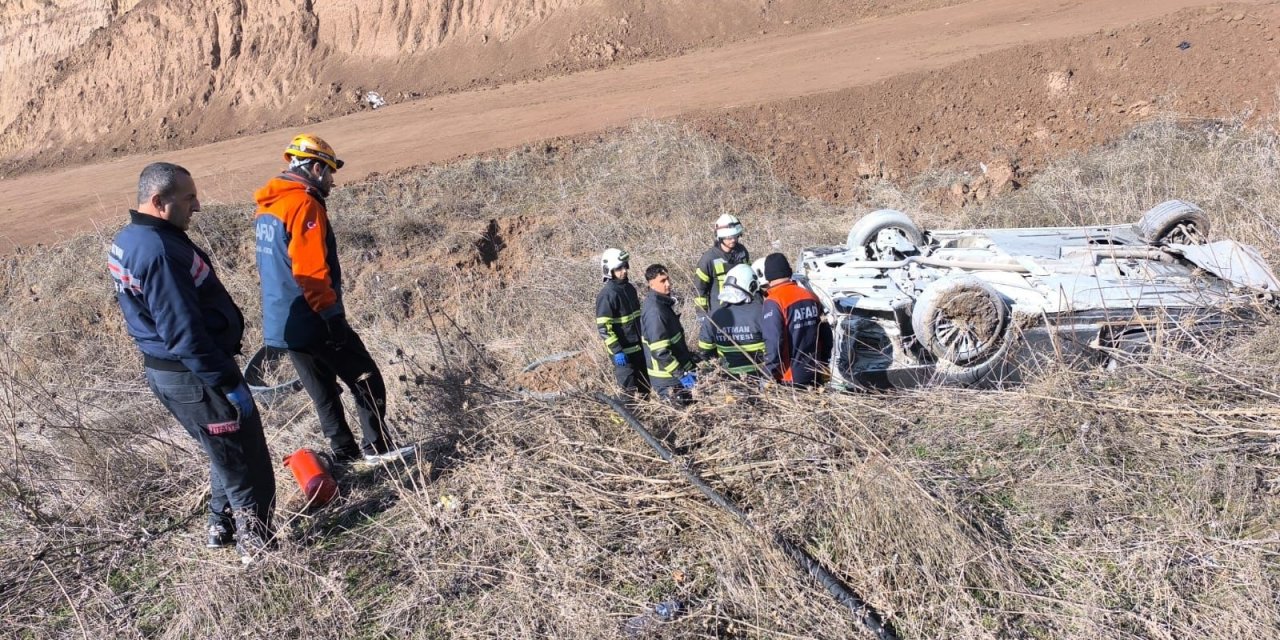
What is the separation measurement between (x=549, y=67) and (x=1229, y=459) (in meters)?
18.0

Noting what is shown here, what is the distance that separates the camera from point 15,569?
3.62 metres

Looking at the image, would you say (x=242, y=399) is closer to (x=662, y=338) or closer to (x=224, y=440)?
(x=224, y=440)

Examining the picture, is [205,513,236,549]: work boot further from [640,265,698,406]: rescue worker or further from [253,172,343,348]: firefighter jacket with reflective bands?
[640,265,698,406]: rescue worker

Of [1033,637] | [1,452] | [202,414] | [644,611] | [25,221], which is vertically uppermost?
[25,221]

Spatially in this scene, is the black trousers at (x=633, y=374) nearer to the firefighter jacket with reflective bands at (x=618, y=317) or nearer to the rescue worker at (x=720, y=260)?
the firefighter jacket with reflective bands at (x=618, y=317)

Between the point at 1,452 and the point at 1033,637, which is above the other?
the point at 1,452

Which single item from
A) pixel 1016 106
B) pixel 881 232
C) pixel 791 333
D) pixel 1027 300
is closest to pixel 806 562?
pixel 791 333

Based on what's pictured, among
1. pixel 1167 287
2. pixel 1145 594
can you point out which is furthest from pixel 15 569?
pixel 1167 287

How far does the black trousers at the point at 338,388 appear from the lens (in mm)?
4219

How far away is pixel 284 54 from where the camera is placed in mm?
21250

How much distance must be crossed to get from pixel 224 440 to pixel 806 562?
2.55 meters

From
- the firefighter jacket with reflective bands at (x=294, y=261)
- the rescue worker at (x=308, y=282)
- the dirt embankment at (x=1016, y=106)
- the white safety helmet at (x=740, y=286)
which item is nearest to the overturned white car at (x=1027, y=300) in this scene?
the white safety helmet at (x=740, y=286)

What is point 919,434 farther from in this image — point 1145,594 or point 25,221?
point 25,221

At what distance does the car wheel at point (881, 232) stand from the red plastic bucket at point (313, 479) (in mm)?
4470
